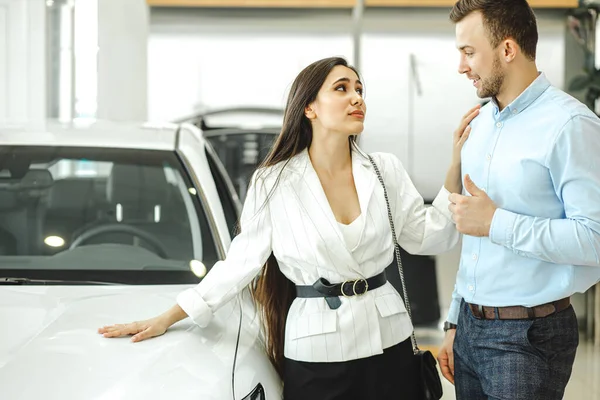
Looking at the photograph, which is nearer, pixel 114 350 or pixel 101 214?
pixel 114 350

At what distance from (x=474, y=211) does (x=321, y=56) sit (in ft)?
15.1

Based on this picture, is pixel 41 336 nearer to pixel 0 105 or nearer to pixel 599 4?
pixel 0 105

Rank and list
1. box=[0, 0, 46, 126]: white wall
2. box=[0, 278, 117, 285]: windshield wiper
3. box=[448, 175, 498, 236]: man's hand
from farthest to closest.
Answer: box=[0, 0, 46, 126]: white wall, box=[0, 278, 117, 285]: windshield wiper, box=[448, 175, 498, 236]: man's hand

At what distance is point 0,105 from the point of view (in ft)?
19.6

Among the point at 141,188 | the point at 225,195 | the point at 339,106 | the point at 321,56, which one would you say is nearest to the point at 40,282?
the point at 141,188

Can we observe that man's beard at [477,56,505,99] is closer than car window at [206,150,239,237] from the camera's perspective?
Yes

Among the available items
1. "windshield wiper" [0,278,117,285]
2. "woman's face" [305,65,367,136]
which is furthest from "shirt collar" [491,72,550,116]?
"windshield wiper" [0,278,117,285]

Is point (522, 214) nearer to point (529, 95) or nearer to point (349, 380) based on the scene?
point (529, 95)

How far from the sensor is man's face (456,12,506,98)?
186 centimetres

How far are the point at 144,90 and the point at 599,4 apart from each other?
11.2 feet

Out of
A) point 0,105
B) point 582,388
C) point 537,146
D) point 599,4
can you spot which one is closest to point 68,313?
point 537,146

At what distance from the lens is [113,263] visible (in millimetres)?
2396

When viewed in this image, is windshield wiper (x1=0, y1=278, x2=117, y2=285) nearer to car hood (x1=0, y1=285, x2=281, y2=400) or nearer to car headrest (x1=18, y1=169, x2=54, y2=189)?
car hood (x1=0, y1=285, x2=281, y2=400)

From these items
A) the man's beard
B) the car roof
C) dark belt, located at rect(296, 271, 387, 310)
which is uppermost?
the man's beard
